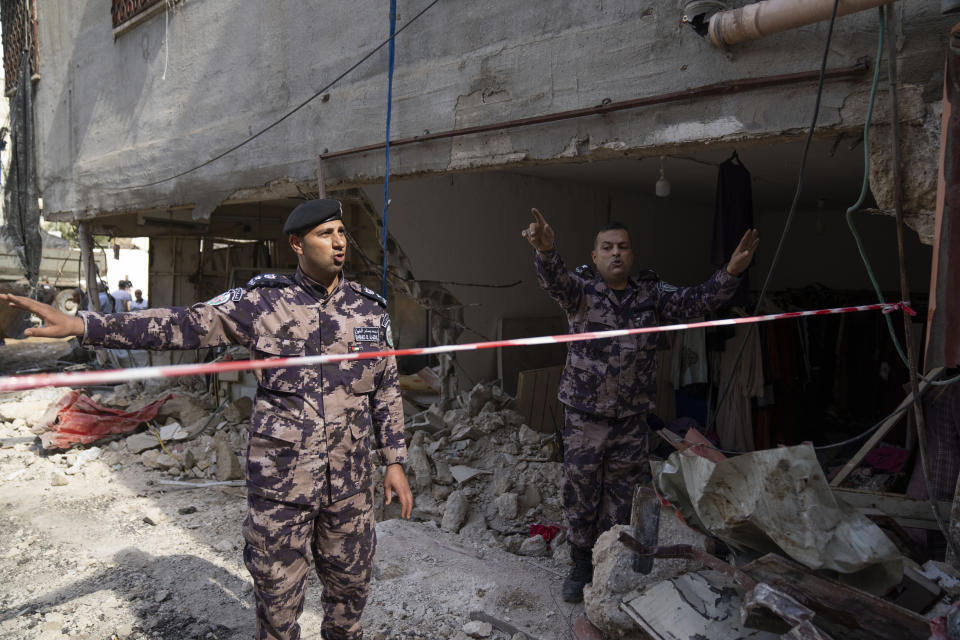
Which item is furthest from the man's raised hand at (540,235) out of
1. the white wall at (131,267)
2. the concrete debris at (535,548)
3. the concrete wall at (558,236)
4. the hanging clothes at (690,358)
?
the white wall at (131,267)

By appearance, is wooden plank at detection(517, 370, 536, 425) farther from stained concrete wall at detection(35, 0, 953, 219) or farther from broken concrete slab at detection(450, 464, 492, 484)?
stained concrete wall at detection(35, 0, 953, 219)

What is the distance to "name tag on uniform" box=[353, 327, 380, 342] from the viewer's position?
2438mm

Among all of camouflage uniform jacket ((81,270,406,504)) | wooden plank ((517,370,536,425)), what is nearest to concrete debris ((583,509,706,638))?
camouflage uniform jacket ((81,270,406,504))

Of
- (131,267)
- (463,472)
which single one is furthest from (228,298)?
(131,267)

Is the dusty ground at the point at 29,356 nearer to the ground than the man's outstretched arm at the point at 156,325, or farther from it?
nearer to the ground

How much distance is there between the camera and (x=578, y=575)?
315 centimetres

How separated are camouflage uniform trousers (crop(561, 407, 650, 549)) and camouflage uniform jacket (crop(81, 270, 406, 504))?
44.8 inches

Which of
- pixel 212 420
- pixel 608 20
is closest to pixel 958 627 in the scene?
pixel 608 20

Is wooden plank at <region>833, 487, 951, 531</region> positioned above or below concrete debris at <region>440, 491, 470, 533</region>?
above

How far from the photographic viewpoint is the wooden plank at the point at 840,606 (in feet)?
5.33

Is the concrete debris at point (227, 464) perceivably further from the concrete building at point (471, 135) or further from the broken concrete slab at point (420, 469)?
the concrete building at point (471, 135)

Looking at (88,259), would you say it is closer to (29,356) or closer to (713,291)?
(29,356)

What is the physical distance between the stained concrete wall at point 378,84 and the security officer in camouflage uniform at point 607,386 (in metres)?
0.76

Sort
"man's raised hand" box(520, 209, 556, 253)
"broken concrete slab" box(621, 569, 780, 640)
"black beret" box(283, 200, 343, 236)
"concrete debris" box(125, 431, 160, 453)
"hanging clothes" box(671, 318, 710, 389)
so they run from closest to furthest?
"broken concrete slab" box(621, 569, 780, 640) < "black beret" box(283, 200, 343, 236) < "man's raised hand" box(520, 209, 556, 253) < "hanging clothes" box(671, 318, 710, 389) < "concrete debris" box(125, 431, 160, 453)
